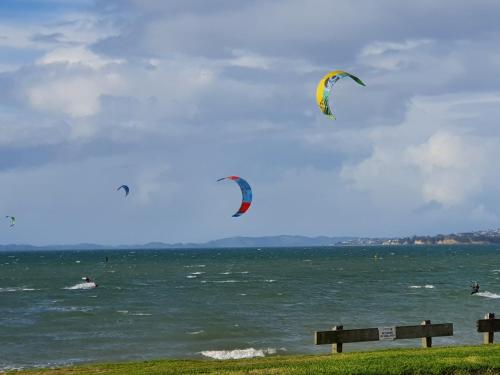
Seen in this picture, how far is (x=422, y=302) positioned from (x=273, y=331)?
65.1 feet

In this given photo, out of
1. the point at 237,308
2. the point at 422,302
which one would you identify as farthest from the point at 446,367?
the point at 422,302

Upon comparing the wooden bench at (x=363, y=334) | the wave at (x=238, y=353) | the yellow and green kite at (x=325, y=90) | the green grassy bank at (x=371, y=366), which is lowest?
the wave at (x=238, y=353)

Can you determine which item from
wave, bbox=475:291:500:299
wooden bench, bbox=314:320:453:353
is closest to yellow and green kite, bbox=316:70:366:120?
wooden bench, bbox=314:320:453:353

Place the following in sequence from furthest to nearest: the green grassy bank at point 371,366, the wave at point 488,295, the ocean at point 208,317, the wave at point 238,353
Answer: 1. the wave at point 488,295
2. the ocean at point 208,317
3. the wave at point 238,353
4. the green grassy bank at point 371,366

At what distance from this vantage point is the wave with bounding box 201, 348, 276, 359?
28.2 m

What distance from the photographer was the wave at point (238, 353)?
92.4ft

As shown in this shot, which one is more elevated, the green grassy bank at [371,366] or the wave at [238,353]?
the green grassy bank at [371,366]

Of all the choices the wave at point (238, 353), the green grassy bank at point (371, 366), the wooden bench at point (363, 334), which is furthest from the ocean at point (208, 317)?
the green grassy bank at point (371, 366)

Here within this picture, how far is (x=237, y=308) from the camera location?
48625 millimetres

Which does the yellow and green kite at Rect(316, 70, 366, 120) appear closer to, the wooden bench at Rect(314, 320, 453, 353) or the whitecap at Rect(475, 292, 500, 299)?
the wooden bench at Rect(314, 320, 453, 353)

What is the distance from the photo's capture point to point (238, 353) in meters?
28.9

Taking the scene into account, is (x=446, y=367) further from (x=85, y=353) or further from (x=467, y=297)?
(x=467, y=297)

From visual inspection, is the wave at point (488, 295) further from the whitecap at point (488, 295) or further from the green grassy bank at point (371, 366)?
the green grassy bank at point (371, 366)

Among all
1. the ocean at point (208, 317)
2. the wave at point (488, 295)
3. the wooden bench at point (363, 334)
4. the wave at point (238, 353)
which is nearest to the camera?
the wooden bench at point (363, 334)
